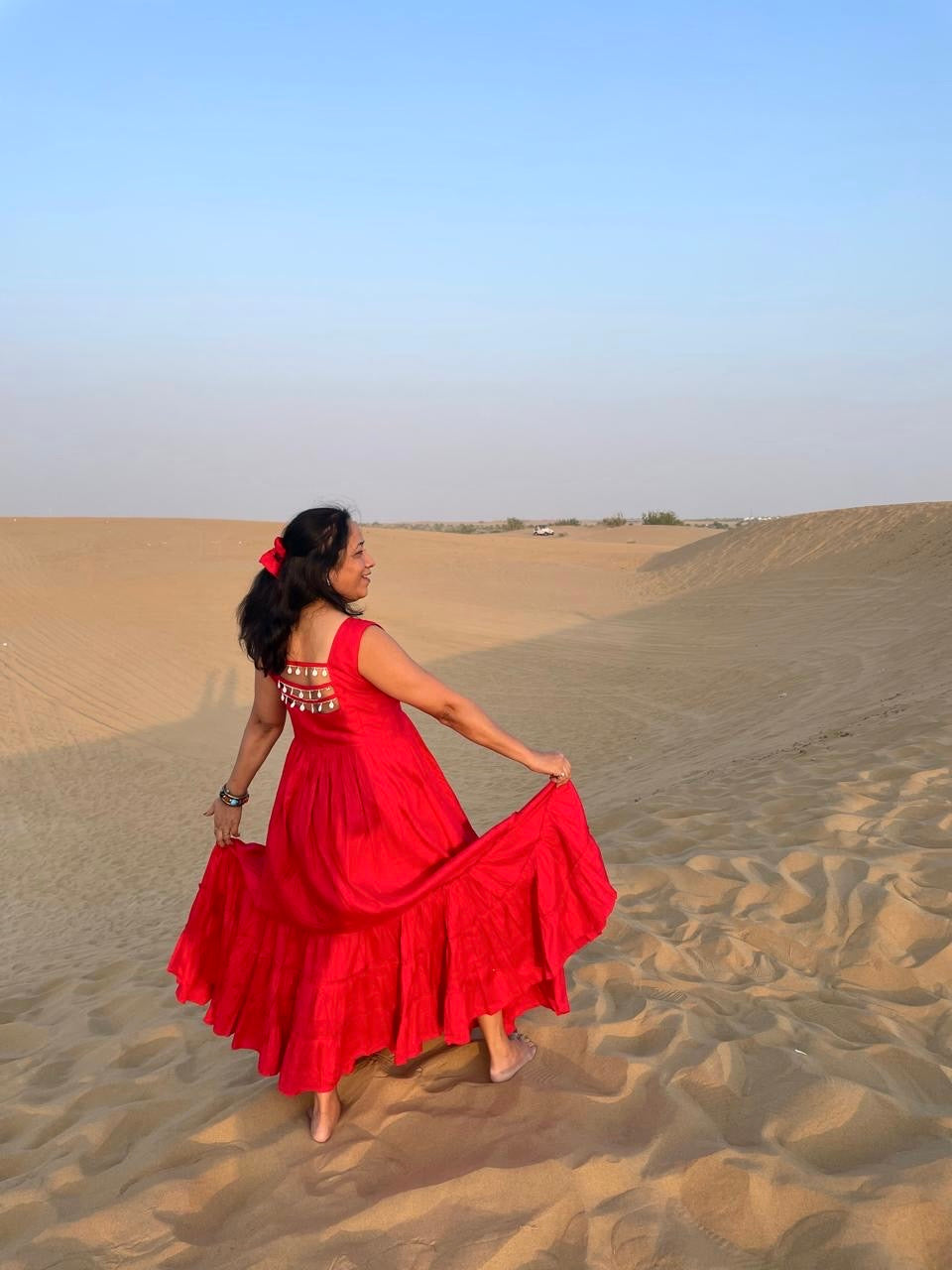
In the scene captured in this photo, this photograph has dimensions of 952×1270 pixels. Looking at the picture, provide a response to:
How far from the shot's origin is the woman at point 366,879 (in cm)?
284

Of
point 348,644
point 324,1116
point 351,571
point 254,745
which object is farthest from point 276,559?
point 324,1116

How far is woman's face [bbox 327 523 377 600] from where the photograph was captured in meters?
2.93

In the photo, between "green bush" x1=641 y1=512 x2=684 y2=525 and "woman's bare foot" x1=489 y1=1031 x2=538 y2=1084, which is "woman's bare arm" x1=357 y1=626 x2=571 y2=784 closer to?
"woman's bare foot" x1=489 y1=1031 x2=538 y2=1084

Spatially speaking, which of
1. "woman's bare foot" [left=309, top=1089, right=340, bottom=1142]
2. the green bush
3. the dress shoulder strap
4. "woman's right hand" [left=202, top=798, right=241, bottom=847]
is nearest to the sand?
"woman's bare foot" [left=309, top=1089, right=340, bottom=1142]

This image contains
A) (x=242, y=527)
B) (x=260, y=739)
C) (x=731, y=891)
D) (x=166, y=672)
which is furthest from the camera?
(x=242, y=527)

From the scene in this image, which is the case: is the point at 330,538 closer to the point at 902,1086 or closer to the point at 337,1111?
the point at 337,1111

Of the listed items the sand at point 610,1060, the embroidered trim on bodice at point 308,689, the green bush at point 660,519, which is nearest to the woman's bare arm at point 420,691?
the embroidered trim on bodice at point 308,689

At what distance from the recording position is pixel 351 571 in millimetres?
2934

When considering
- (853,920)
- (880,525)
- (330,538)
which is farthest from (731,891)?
(880,525)

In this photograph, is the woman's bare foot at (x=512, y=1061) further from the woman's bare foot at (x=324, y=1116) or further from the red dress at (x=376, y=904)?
the woman's bare foot at (x=324, y=1116)

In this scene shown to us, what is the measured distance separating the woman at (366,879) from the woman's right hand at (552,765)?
0.01m

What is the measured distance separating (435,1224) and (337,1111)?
0.58 meters

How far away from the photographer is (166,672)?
1442 cm

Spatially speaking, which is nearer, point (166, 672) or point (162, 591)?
point (166, 672)
